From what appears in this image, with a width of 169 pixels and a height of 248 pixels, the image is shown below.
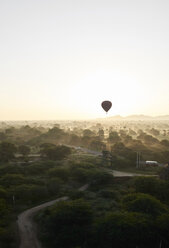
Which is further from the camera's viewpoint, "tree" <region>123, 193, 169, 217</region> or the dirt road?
"tree" <region>123, 193, 169, 217</region>

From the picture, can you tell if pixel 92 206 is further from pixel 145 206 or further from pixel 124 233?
pixel 124 233

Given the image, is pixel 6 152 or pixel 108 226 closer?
pixel 108 226

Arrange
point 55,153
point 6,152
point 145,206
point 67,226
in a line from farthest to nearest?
point 55,153 < point 6,152 < point 145,206 < point 67,226

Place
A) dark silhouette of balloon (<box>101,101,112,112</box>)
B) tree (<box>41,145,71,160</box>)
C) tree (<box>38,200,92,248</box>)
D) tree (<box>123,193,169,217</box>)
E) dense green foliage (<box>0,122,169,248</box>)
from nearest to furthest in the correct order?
dense green foliage (<box>0,122,169,248</box>) < tree (<box>38,200,92,248</box>) < tree (<box>123,193,169,217</box>) < tree (<box>41,145,71,160</box>) < dark silhouette of balloon (<box>101,101,112,112</box>)

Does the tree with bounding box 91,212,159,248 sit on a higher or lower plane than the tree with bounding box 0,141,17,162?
lower

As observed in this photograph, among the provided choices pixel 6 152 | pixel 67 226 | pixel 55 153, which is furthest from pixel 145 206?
pixel 6 152

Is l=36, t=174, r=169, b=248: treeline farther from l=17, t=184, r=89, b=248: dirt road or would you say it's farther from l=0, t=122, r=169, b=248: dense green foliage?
l=17, t=184, r=89, b=248: dirt road

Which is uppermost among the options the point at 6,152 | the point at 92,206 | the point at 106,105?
the point at 106,105

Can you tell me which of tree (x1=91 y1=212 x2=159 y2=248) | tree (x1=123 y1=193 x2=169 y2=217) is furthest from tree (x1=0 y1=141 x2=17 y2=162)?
tree (x1=91 y1=212 x2=159 y2=248)

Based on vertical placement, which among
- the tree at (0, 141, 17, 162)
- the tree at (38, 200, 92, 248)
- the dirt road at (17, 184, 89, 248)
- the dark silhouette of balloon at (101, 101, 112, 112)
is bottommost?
the dirt road at (17, 184, 89, 248)

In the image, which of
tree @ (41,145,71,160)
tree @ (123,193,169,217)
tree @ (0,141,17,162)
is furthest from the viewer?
tree @ (41,145,71,160)

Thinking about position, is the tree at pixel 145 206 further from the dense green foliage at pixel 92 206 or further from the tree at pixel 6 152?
the tree at pixel 6 152

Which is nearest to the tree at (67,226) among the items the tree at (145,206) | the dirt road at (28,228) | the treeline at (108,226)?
the treeline at (108,226)
